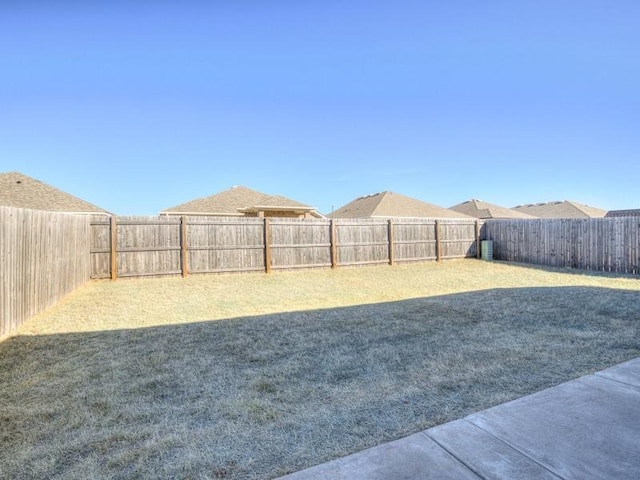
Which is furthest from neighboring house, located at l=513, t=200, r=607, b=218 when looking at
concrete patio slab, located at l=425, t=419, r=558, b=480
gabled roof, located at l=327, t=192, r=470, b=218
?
concrete patio slab, located at l=425, t=419, r=558, b=480

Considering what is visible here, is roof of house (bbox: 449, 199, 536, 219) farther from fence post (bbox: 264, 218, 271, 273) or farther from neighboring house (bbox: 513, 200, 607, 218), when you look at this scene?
fence post (bbox: 264, 218, 271, 273)

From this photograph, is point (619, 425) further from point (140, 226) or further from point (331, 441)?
point (140, 226)

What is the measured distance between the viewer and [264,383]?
3.26 meters

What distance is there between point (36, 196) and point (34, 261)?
1112 cm

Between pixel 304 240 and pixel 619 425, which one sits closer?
pixel 619 425

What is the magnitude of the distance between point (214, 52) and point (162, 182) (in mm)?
15030

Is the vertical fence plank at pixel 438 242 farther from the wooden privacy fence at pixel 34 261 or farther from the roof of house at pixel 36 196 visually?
the roof of house at pixel 36 196

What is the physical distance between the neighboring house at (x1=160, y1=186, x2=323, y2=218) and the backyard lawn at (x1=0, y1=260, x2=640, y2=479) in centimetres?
1098

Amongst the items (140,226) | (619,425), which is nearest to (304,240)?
(140,226)

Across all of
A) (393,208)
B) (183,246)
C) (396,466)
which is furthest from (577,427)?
(393,208)

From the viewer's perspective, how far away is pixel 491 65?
1346 centimetres

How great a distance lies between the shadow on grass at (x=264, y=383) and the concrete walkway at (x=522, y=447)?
0.61 feet

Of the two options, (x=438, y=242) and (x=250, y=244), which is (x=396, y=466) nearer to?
(x=250, y=244)

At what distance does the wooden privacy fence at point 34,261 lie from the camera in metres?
4.96
